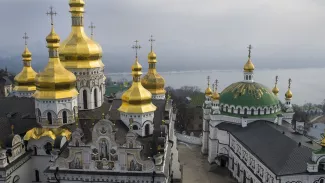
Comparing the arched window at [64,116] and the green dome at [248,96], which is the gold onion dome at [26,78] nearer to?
the arched window at [64,116]

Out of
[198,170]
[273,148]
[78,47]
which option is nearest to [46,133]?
[78,47]

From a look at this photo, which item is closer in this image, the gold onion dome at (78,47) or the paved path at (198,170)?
the gold onion dome at (78,47)

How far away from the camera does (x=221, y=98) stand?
23844 mm

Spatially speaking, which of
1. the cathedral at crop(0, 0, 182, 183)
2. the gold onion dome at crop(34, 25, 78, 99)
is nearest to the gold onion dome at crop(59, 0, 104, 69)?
the cathedral at crop(0, 0, 182, 183)

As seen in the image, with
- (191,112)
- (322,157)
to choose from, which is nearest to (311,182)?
(322,157)

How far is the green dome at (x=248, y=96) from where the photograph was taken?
22.3 m

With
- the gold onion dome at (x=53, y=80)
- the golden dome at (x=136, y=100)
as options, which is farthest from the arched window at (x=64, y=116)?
the golden dome at (x=136, y=100)

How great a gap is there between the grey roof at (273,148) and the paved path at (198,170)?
287 cm

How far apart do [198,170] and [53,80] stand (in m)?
11.9

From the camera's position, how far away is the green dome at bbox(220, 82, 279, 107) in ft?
73.0

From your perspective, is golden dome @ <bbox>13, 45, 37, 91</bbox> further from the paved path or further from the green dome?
the green dome

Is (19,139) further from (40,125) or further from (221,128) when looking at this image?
(221,128)

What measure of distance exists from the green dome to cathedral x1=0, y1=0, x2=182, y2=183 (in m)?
5.12

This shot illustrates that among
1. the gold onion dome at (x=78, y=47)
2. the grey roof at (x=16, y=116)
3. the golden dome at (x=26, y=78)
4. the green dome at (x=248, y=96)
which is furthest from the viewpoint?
the golden dome at (x=26, y=78)
